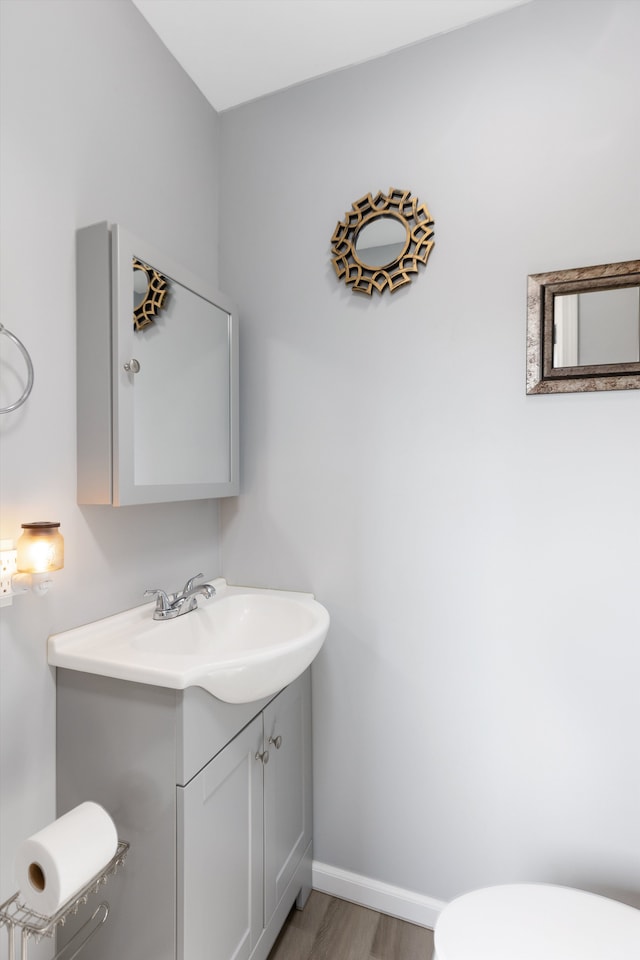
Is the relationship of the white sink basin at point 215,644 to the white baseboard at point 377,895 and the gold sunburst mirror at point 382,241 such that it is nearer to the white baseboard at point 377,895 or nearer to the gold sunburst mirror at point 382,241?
the white baseboard at point 377,895

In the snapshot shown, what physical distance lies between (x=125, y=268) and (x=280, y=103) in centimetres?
98

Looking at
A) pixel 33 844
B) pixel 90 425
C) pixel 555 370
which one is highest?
pixel 555 370

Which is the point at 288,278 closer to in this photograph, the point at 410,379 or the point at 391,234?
the point at 391,234

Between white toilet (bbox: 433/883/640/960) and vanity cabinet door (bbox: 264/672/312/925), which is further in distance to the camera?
vanity cabinet door (bbox: 264/672/312/925)

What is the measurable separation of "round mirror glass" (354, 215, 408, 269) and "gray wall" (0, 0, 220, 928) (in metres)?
0.61

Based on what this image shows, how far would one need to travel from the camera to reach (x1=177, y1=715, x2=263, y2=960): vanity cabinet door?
1.00 metres

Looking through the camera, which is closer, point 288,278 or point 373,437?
point 373,437

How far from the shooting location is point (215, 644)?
1.46 meters

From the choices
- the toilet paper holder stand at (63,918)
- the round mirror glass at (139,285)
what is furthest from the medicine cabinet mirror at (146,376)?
the toilet paper holder stand at (63,918)

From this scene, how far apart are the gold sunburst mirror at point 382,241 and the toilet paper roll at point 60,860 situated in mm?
1495

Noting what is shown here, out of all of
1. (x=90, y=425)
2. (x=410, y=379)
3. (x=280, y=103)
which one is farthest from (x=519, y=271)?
(x=90, y=425)

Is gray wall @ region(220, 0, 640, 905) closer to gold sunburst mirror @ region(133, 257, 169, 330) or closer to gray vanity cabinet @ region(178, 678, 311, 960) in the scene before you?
gray vanity cabinet @ region(178, 678, 311, 960)

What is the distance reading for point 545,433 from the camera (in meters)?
1.38

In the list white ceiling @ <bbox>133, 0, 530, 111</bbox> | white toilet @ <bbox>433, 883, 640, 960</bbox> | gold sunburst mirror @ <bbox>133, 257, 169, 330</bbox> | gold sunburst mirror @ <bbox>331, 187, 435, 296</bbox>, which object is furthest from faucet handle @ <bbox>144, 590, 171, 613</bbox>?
white ceiling @ <bbox>133, 0, 530, 111</bbox>
